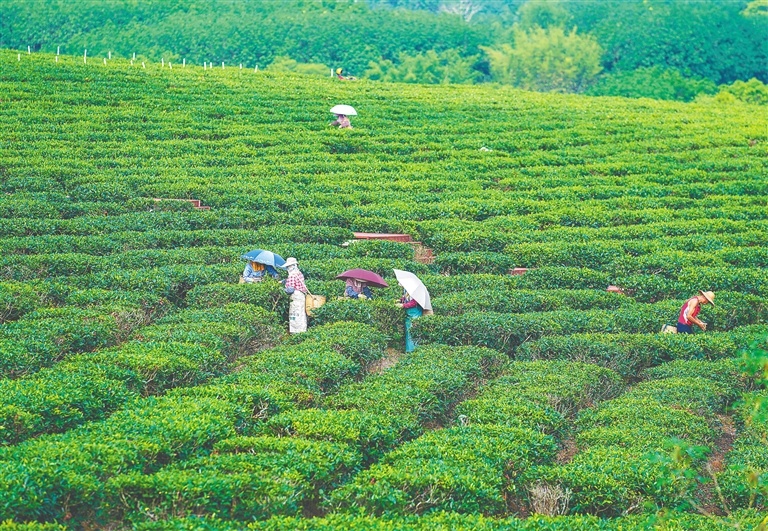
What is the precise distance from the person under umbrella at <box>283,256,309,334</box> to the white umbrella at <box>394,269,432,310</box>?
154 centimetres

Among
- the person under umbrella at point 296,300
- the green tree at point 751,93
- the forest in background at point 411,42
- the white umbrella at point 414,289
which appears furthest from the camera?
the forest in background at point 411,42

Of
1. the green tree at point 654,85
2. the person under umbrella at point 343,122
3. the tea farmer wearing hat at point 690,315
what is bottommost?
the tea farmer wearing hat at point 690,315

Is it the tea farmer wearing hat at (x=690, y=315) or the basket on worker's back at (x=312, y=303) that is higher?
the tea farmer wearing hat at (x=690, y=315)

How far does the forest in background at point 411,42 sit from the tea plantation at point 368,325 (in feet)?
98.7

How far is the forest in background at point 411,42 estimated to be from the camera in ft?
200

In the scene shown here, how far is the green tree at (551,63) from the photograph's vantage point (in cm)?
6241

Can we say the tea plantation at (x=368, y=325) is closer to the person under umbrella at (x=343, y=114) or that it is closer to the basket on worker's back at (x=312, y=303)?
the basket on worker's back at (x=312, y=303)

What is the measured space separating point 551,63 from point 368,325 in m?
51.2

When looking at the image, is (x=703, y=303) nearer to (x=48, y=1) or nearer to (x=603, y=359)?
(x=603, y=359)

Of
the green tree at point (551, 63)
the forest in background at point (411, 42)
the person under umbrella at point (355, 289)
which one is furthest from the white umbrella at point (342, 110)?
the green tree at point (551, 63)

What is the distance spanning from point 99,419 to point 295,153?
1692 centimetres

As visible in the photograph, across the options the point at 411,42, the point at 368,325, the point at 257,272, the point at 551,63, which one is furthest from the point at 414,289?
the point at 411,42

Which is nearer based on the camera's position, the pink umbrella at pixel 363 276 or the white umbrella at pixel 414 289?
the white umbrella at pixel 414 289

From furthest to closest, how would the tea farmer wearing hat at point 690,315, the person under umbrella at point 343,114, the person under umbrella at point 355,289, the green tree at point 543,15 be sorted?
the green tree at point 543,15, the person under umbrella at point 343,114, the person under umbrella at point 355,289, the tea farmer wearing hat at point 690,315
